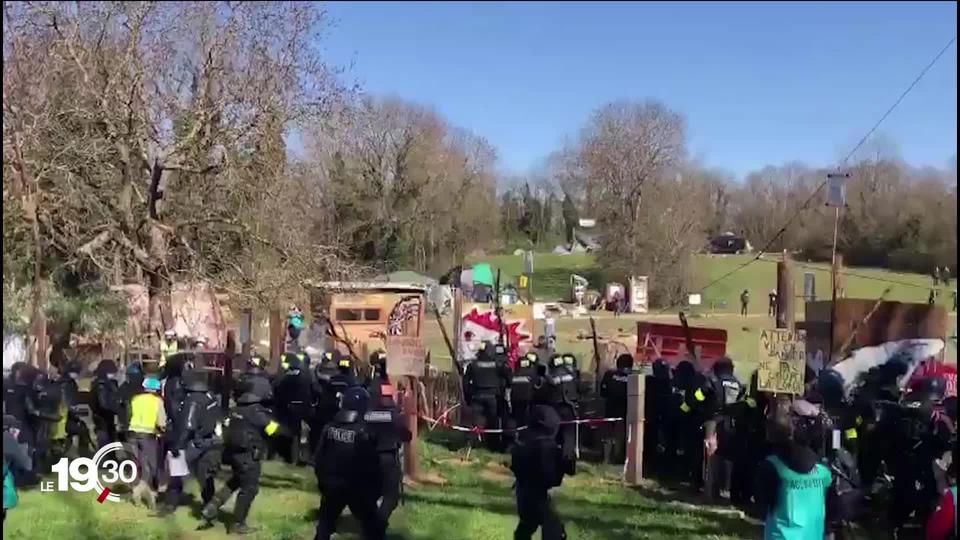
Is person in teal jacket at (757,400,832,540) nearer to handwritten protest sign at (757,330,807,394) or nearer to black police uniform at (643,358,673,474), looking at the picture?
handwritten protest sign at (757,330,807,394)

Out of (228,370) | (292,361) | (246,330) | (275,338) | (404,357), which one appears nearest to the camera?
(404,357)

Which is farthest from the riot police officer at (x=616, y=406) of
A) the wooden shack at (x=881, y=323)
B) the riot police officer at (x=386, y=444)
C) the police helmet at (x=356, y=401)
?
the police helmet at (x=356, y=401)

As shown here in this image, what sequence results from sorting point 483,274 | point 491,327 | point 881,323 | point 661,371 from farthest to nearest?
point 483,274 → point 491,327 → point 881,323 → point 661,371

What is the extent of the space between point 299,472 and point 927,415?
782cm

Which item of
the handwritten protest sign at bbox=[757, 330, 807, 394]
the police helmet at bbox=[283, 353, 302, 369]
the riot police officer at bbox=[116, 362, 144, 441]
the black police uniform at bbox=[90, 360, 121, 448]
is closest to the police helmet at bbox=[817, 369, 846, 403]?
the handwritten protest sign at bbox=[757, 330, 807, 394]

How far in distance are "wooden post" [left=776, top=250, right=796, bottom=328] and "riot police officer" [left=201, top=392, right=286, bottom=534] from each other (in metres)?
5.42

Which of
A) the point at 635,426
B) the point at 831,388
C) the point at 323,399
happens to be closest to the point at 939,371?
the point at 831,388

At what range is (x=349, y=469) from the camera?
25.5 feet

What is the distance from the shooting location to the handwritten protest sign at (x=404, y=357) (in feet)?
40.5

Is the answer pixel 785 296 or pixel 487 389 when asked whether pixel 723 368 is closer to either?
pixel 785 296

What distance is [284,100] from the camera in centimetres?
1864

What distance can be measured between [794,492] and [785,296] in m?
4.62

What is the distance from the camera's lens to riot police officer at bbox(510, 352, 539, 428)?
13641 millimetres

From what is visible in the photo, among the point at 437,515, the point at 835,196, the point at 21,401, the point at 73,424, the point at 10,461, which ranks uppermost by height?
the point at 835,196
